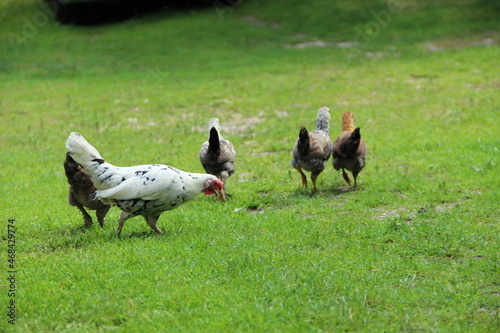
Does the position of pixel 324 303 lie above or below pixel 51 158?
above

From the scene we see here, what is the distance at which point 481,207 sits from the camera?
9.92 m

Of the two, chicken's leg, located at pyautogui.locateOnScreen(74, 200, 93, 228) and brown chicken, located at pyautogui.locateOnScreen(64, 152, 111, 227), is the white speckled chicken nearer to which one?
brown chicken, located at pyautogui.locateOnScreen(64, 152, 111, 227)

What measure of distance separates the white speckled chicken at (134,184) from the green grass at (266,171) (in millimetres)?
502

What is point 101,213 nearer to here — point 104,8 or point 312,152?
point 312,152

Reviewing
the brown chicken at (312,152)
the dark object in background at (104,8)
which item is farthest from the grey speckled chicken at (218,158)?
the dark object in background at (104,8)

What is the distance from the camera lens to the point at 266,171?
13391mm

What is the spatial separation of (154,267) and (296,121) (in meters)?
10.8

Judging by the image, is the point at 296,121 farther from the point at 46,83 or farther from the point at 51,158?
the point at 46,83

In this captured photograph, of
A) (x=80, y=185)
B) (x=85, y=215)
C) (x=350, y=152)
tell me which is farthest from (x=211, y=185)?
(x=350, y=152)

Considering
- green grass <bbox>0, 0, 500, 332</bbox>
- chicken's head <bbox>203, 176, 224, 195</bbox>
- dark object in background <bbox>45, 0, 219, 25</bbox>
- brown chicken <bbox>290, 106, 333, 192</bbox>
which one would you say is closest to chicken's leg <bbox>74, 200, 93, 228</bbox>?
green grass <bbox>0, 0, 500, 332</bbox>

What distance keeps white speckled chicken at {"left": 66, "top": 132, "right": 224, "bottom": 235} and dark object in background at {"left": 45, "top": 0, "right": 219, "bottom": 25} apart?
80.8 ft

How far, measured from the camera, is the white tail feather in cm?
838

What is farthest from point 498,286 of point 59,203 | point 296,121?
point 296,121

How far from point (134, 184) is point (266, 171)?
17.5 feet
